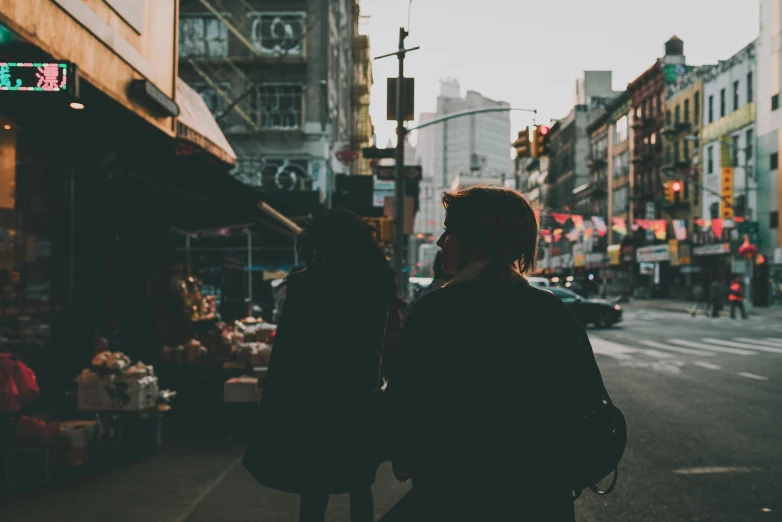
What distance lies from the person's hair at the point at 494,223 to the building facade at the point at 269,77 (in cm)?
3197

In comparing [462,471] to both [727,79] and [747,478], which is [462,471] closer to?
[747,478]

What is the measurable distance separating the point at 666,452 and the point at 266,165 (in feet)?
93.8

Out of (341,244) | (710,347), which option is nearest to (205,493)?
(341,244)

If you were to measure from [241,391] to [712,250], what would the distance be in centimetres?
4542

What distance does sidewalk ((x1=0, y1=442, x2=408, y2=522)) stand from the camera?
17.5ft

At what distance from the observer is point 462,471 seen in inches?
94.7

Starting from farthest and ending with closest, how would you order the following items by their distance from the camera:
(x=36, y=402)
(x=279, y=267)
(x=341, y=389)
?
(x=279, y=267) → (x=36, y=402) → (x=341, y=389)

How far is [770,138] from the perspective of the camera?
142ft

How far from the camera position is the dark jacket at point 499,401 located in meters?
2.38

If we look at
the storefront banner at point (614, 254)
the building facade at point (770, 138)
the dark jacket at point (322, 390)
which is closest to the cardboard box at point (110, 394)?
the dark jacket at point (322, 390)

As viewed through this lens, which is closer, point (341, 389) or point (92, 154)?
point (341, 389)

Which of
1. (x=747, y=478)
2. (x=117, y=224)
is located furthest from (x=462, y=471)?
(x=117, y=224)

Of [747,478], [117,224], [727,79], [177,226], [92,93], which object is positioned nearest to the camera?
[747,478]

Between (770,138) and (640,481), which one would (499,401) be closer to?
(640,481)
